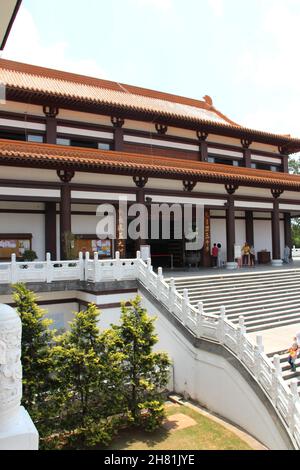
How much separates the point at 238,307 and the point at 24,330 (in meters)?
6.85

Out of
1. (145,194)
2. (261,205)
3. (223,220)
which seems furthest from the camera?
(223,220)

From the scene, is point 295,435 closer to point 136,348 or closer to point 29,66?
point 136,348

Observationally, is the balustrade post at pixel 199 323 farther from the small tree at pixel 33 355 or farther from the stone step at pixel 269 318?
the small tree at pixel 33 355

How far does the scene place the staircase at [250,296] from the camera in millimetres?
11297

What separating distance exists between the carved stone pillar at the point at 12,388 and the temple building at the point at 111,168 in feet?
30.3

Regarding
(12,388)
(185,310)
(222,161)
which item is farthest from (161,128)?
(12,388)

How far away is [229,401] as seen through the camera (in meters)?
8.37

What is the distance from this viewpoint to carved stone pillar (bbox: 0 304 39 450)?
126 inches

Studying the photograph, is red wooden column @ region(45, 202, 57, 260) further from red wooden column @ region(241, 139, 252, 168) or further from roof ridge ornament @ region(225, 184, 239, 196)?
red wooden column @ region(241, 139, 252, 168)

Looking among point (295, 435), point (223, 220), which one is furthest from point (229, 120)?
point (295, 435)

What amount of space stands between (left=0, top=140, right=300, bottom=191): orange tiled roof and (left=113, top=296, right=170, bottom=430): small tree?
20.1ft

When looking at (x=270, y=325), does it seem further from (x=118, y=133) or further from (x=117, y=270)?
(x=118, y=133)

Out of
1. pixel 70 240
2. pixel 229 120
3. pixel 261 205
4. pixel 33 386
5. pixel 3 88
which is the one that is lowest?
pixel 33 386

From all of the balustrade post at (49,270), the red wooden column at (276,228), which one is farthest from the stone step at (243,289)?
the red wooden column at (276,228)
